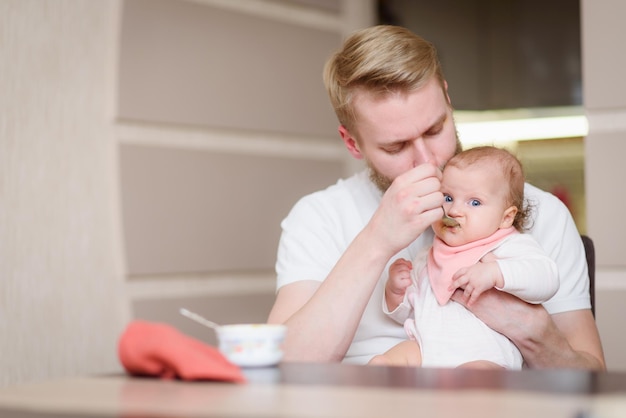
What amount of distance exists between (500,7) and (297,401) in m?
3.80

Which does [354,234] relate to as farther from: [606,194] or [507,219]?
[606,194]

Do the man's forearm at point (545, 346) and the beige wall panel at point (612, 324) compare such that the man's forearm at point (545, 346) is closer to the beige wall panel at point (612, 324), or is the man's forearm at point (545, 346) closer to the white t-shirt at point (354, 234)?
the white t-shirt at point (354, 234)

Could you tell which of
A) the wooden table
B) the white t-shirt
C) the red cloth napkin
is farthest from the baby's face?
the red cloth napkin

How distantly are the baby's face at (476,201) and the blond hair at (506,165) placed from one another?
0.01 m

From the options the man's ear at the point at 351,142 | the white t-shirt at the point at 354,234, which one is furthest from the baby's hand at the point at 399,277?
the man's ear at the point at 351,142

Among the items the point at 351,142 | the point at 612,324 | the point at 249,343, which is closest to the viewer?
the point at 249,343

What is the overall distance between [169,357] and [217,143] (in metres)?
1.81

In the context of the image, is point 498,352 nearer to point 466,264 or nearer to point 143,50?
point 466,264

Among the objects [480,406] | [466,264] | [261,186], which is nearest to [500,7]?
[261,186]

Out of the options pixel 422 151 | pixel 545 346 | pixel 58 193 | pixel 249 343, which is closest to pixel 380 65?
pixel 422 151

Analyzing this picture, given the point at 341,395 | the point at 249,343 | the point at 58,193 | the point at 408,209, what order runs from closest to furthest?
the point at 341,395 → the point at 249,343 → the point at 408,209 → the point at 58,193

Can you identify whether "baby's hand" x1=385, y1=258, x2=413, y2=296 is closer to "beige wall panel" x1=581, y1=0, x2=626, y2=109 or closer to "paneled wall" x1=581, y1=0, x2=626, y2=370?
"paneled wall" x1=581, y1=0, x2=626, y2=370

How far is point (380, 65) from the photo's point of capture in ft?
6.33

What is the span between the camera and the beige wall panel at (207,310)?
8.95ft
